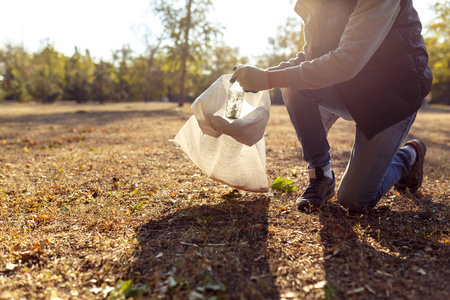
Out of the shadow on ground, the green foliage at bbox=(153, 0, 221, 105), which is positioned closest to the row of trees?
the green foliage at bbox=(153, 0, 221, 105)

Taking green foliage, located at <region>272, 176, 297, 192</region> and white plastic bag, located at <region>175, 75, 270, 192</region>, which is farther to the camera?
green foliage, located at <region>272, 176, 297, 192</region>

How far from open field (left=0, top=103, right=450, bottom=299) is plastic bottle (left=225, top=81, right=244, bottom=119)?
27.1 inches

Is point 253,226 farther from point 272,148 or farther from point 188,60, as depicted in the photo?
point 188,60

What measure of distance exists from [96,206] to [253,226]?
1.24 m

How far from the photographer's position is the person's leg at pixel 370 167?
2.16 metres

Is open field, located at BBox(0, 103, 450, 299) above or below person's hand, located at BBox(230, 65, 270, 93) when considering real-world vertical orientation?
below

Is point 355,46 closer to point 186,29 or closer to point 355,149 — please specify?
Answer: point 355,149

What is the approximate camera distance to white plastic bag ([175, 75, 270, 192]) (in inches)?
93.3

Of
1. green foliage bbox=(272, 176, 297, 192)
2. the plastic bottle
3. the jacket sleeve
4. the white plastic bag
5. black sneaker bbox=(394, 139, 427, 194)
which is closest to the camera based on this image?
the jacket sleeve

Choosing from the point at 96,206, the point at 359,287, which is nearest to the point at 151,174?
the point at 96,206

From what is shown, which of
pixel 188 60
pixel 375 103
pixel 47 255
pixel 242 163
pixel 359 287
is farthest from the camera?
pixel 188 60

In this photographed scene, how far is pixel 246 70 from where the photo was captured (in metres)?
2.13

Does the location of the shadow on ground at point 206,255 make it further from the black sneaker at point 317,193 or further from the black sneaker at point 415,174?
the black sneaker at point 415,174

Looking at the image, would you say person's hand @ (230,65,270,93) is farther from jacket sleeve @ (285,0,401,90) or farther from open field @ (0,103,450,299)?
open field @ (0,103,450,299)
